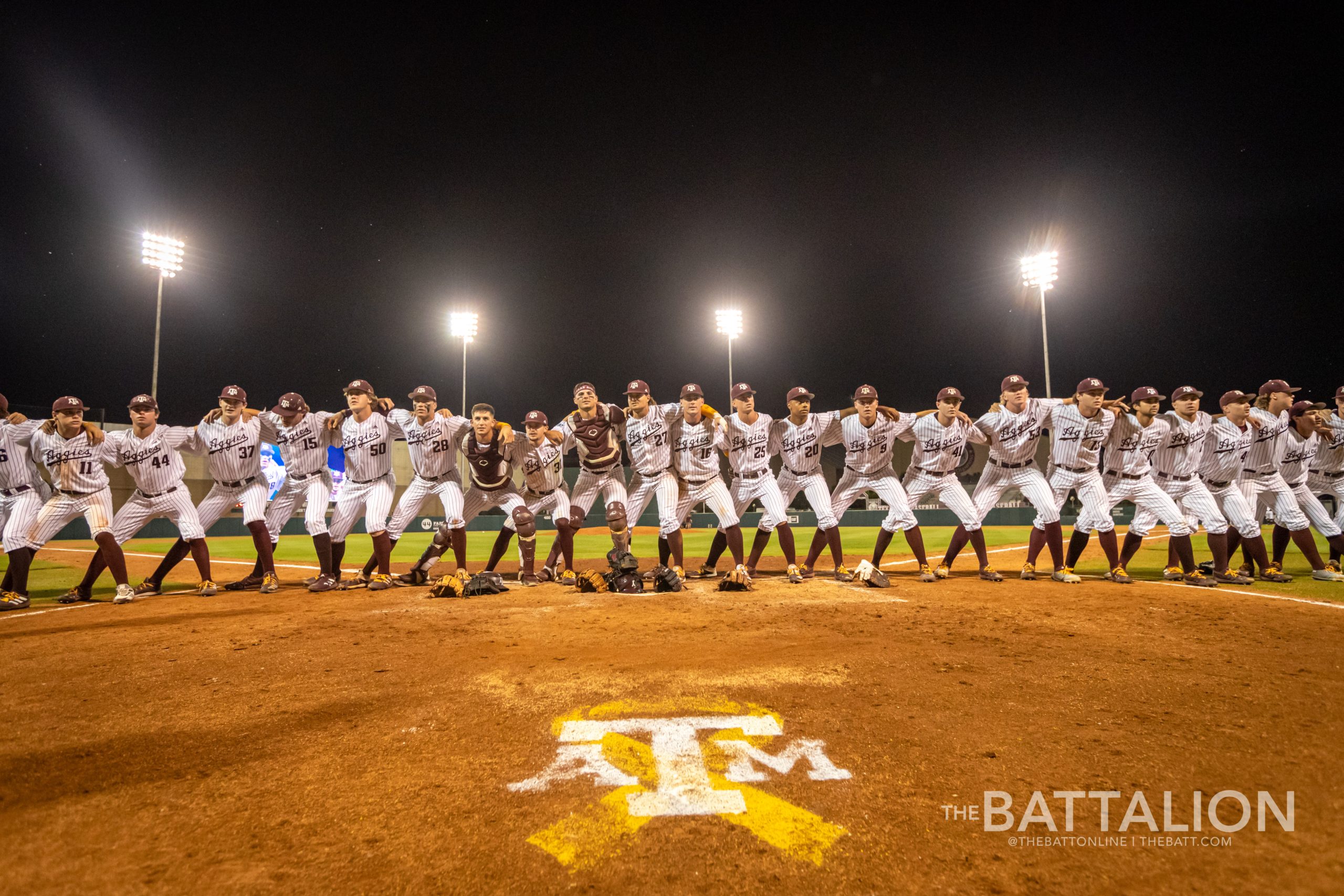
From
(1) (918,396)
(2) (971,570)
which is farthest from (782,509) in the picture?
(1) (918,396)

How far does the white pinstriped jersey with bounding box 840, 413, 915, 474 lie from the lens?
22.9 ft

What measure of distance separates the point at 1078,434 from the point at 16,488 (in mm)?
11018

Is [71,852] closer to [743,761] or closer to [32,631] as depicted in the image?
[743,761]

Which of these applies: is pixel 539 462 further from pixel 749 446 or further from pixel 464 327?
pixel 464 327

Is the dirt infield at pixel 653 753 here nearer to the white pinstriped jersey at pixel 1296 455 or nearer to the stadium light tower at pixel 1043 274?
the white pinstriped jersey at pixel 1296 455

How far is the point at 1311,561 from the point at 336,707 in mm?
8891

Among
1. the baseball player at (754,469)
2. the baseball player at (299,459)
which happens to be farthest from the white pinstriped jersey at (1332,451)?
the baseball player at (299,459)

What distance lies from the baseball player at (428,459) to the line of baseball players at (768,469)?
0.02m

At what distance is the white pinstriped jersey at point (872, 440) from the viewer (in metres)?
6.98

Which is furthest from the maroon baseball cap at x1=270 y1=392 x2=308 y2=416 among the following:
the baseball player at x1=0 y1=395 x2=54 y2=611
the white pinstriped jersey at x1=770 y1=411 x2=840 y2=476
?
the white pinstriped jersey at x1=770 y1=411 x2=840 y2=476

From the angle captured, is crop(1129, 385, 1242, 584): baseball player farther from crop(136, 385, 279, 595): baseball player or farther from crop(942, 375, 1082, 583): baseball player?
crop(136, 385, 279, 595): baseball player

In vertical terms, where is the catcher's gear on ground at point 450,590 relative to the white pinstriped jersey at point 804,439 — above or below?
below

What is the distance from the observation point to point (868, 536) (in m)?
13.6

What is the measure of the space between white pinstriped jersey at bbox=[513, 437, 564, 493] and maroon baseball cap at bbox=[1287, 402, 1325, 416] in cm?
832
